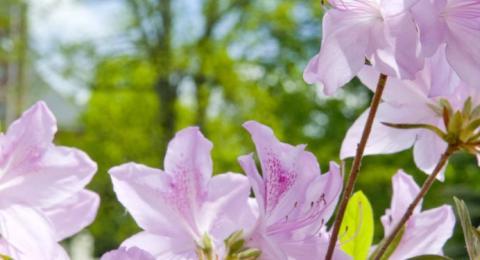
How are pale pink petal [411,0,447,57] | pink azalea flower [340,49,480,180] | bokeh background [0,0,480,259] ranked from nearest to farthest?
1. pale pink petal [411,0,447,57]
2. pink azalea flower [340,49,480,180]
3. bokeh background [0,0,480,259]

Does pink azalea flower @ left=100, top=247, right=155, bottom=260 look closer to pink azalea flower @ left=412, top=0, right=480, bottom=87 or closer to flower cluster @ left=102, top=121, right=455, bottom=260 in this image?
flower cluster @ left=102, top=121, right=455, bottom=260

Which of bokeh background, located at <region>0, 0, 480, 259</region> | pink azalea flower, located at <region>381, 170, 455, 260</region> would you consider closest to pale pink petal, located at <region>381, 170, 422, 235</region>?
pink azalea flower, located at <region>381, 170, 455, 260</region>

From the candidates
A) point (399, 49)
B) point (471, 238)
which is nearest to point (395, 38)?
point (399, 49)

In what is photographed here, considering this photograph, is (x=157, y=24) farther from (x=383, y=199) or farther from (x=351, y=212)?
(x=351, y=212)

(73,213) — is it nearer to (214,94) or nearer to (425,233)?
(425,233)

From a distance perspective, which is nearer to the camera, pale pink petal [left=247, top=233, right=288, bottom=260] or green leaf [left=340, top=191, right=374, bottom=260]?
pale pink petal [left=247, top=233, right=288, bottom=260]

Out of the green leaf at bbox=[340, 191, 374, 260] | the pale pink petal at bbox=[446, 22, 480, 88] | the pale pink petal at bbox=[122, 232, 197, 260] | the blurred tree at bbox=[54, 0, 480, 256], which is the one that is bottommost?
the blurred tree at bbox=[54, 0, 480, 256]
